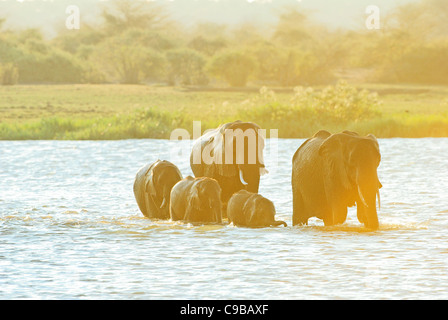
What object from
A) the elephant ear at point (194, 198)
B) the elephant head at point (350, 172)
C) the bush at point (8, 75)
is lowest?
the elephant ear at point (194, 198)

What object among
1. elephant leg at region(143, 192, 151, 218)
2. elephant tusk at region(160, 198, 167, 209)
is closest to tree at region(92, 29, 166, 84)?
elephant leg at region(143, 192, 151, 218)

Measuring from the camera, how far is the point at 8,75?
49.2m

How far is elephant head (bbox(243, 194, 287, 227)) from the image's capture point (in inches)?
487

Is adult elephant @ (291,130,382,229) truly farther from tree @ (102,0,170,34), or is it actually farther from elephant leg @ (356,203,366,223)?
tree @ (102,0,170,34)

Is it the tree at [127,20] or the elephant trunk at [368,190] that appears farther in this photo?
the tree at [127,20]

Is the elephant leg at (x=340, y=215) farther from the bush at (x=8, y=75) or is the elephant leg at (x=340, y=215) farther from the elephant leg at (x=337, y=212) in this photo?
the bush at (x=8, y=75)

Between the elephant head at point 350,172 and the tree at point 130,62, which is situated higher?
the tree at point 130,62

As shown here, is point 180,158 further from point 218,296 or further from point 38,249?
point 218,296

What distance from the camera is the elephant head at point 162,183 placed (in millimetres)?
13695

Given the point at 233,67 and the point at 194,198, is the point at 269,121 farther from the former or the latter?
the point at 233,67

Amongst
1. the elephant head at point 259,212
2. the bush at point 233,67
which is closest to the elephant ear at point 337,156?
the elephant head at point 259,212

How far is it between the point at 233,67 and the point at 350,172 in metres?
42.9

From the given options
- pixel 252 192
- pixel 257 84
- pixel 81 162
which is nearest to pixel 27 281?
pixel 252 192

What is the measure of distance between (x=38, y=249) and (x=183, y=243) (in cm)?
164
